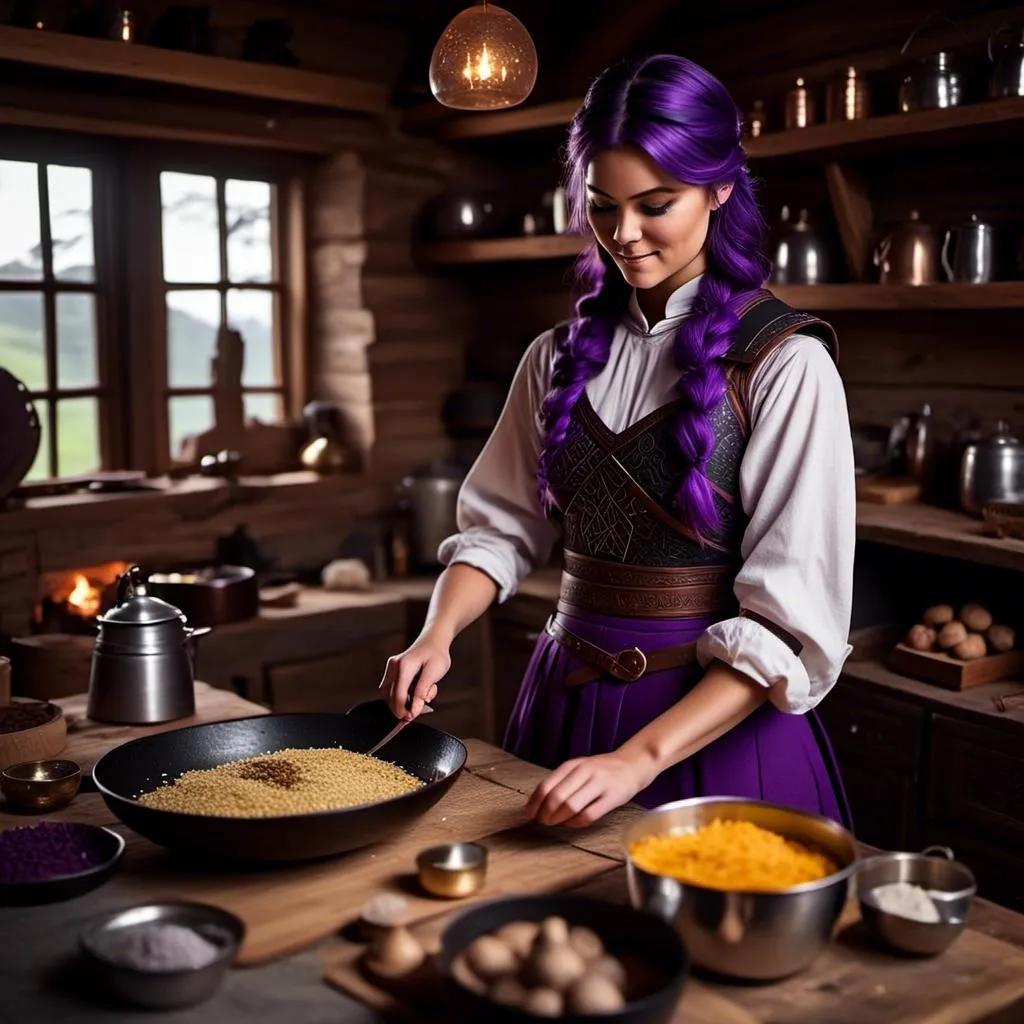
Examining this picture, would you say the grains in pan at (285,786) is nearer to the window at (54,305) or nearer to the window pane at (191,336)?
the window at (54,305)

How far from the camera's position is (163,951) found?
1213 millimetres

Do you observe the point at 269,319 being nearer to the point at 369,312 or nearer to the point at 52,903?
the point at 369,312

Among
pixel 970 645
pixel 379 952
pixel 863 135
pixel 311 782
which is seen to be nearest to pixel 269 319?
pixel 863 135

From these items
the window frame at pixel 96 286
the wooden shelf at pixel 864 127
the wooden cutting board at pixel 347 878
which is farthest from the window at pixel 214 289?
the wooden cutting board at pixel 347 878

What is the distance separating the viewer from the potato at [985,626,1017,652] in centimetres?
310

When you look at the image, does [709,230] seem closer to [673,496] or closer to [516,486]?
[673,496]

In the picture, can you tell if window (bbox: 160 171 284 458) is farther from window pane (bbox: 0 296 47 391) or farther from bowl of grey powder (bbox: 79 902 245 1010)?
bowl of grey powder (bbox: 79 902 245 1010)

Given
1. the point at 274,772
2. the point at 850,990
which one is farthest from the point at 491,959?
the point at 274,772

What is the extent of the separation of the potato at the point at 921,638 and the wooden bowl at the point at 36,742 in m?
2.00

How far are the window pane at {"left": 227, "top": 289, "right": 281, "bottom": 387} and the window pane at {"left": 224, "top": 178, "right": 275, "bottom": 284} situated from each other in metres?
0.06

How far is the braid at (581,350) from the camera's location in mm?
2074

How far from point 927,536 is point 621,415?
1.34m

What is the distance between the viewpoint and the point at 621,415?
204 centimetres

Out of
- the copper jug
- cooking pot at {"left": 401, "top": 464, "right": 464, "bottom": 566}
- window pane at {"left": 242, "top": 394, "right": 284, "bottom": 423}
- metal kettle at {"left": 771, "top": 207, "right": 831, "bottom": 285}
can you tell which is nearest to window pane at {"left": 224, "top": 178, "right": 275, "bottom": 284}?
window pane at {"left": 242, "top": 394, "right": 284, "bottom": 423}
